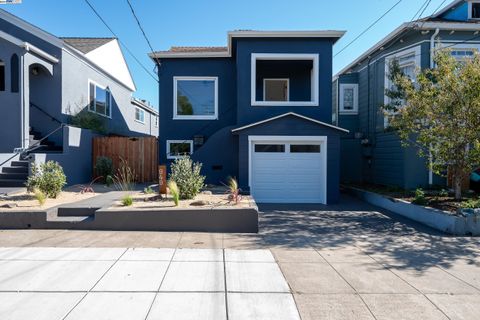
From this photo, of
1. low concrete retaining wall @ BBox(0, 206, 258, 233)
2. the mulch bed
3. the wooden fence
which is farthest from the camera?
the wooden fence

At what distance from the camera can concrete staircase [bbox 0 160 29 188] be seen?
10.5 m

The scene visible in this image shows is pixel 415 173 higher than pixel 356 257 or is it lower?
higher

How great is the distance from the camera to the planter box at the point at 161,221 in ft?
23.9

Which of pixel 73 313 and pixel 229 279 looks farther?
pixel 229 279

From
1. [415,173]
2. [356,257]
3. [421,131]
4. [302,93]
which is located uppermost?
[302,93]

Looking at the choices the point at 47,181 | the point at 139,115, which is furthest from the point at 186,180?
the point at 139,115

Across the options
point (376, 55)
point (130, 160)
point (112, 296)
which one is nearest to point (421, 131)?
point (376, 55)

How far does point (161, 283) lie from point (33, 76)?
13124 millimetres

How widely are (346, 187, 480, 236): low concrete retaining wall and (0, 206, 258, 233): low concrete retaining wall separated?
15.0 feet

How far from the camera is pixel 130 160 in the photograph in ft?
47.2

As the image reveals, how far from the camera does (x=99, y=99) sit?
56.7 ft

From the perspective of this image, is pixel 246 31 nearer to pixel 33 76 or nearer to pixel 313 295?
pixel 33 76

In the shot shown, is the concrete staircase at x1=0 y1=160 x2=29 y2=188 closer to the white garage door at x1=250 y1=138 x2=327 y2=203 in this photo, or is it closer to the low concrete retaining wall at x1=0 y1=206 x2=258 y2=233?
the low concrete retaining wall at x1=0 y1=206 x2=258 y2=233

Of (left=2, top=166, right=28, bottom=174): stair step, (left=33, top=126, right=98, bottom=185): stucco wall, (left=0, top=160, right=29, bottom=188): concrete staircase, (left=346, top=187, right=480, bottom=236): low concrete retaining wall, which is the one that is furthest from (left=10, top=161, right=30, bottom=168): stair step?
(left=346, top=187, right=480, bottom=236): low concrete retaining wall
